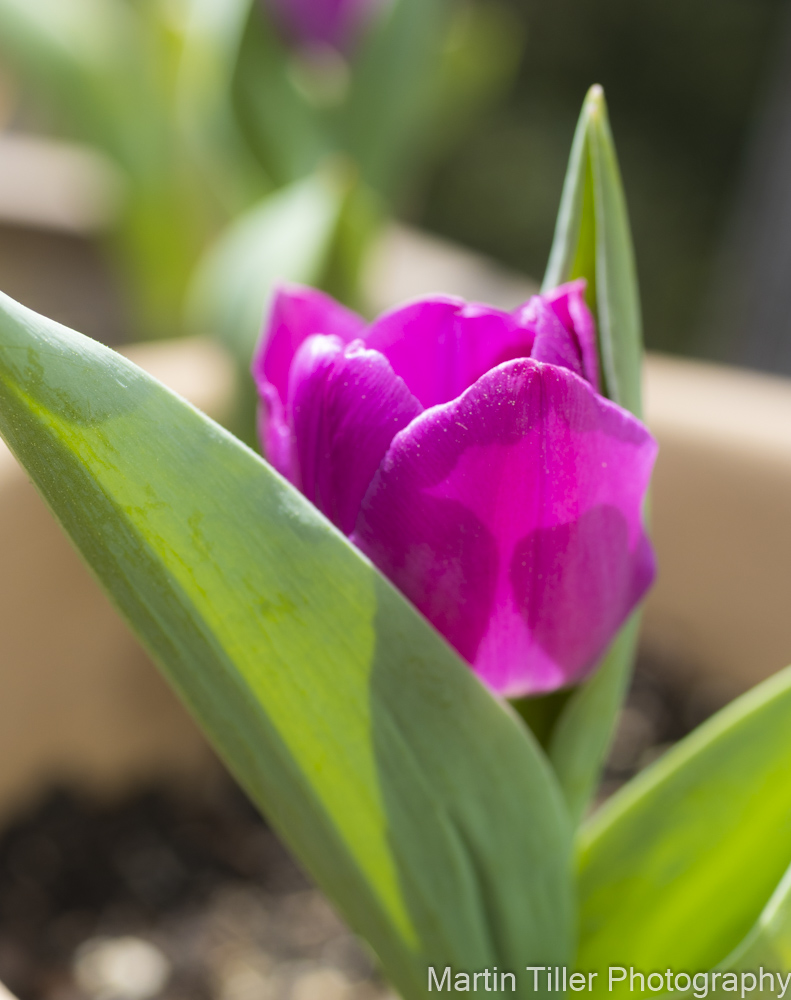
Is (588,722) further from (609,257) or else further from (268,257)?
(268,257)

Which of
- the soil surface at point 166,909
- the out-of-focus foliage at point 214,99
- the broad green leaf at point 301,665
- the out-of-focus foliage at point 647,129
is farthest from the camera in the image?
the out-of-focus foliage at point 647,129

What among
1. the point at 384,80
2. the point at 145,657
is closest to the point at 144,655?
the point at 145,657

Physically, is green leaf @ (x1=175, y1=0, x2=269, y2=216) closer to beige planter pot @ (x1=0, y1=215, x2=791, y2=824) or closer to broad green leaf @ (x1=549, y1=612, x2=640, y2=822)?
→ beige planter pot @ (x1=0, y1=215, x2=791, y2=824)

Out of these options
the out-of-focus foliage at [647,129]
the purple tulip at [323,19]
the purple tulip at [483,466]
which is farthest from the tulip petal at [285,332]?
the out-of-focus foliage at [647,129]

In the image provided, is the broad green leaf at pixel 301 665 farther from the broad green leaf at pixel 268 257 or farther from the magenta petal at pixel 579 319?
the broad green leaf at pixel 268 257

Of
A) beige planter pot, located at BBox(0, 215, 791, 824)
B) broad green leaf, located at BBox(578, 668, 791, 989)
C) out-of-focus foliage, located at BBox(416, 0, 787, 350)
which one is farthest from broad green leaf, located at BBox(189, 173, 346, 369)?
out-of-focus foliage, located at BBox(416, 0, 787, 350)

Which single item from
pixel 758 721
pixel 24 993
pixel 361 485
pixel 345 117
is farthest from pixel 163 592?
pixel 345 117

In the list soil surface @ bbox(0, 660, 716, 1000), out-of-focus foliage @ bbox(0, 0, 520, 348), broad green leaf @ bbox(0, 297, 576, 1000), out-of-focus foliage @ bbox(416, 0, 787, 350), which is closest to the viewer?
broad green leaf @ bbox(0, 297, 576, 1000)
